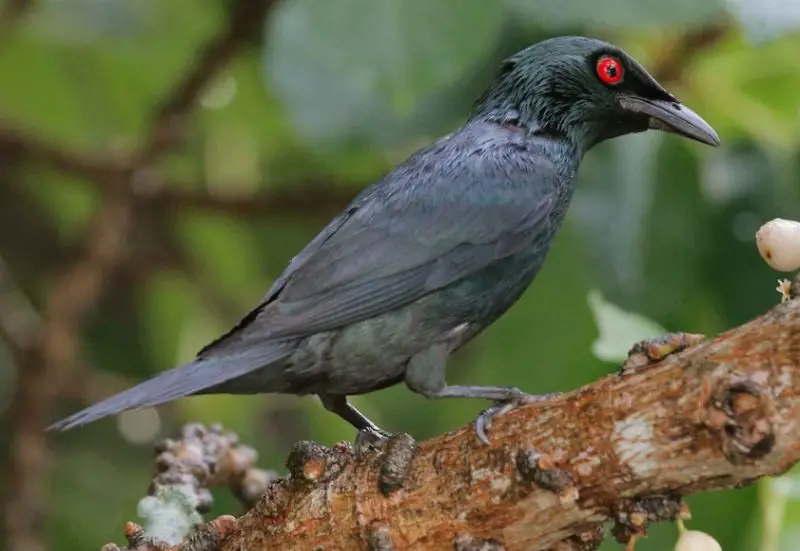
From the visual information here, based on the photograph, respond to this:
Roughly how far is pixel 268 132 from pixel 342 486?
94.6 inches

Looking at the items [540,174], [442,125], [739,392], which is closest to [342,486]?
[739,392]

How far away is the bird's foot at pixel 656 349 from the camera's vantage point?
1581 mm

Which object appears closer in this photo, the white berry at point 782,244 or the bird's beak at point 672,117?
the white berry at point 782,244

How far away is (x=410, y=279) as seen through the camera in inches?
84.3

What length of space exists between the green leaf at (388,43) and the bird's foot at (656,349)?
1.26 m

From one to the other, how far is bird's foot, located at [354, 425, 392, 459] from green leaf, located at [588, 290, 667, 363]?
0.45 m

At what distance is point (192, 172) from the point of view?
435cm

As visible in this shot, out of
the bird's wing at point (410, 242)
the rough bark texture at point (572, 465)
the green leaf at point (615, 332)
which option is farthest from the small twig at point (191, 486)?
the green leaf at point (615, 332)

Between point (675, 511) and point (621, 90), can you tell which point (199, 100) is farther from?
point (675, 511)

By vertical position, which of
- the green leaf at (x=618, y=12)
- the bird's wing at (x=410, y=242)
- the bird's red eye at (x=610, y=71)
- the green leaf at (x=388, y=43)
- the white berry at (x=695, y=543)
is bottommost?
the white berry at (x=695, y=543)

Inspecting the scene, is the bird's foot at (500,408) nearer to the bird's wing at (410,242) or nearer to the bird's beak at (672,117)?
the bird's wing at (410,242)

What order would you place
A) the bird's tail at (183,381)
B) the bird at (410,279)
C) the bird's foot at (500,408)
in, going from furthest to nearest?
the bird at (410,279), the bird's tail at (183,381), the bird's foot at (500,408)

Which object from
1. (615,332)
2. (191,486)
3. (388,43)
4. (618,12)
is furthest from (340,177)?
(191,486)

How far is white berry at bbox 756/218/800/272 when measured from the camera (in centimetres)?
165
